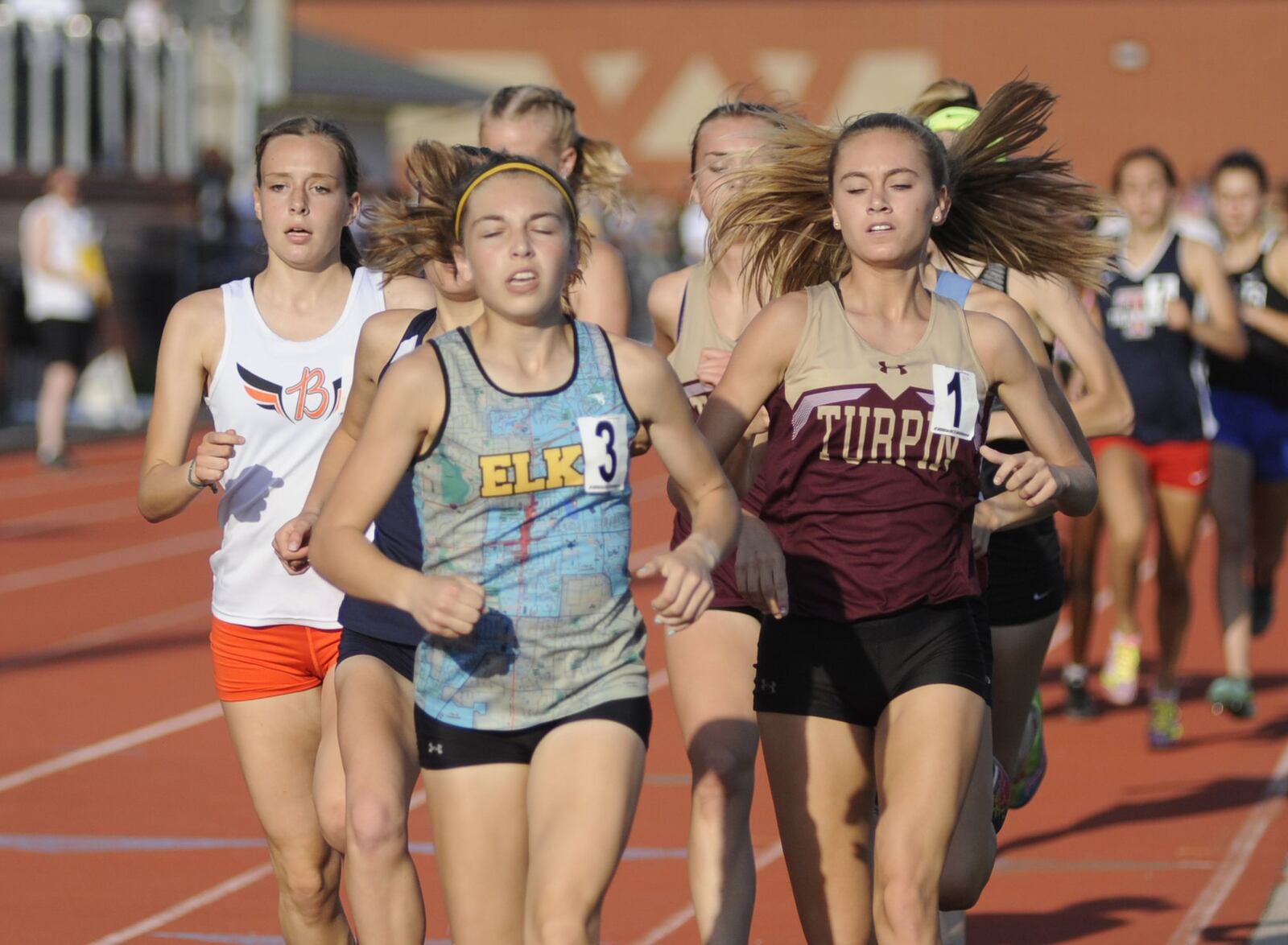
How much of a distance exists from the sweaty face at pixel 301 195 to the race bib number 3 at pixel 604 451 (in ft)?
4.40

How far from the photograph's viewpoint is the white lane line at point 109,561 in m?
13.6

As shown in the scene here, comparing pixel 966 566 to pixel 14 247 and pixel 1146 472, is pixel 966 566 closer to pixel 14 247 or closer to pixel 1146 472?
pixel 1146 472

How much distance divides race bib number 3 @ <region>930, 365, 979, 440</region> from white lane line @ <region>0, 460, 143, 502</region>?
13.5 metres

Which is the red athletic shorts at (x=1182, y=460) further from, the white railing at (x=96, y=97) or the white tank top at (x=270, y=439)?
the white railing at (x=96, y=97)

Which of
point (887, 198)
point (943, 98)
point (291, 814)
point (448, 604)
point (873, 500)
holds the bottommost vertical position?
point (291, 814)

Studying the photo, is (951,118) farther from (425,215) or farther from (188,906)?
(188,906)

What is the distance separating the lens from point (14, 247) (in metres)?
21.6

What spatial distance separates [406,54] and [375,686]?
177ft

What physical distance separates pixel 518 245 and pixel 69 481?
14693 mm

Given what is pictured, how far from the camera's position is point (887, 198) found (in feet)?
15.4

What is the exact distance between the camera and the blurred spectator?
18594mm

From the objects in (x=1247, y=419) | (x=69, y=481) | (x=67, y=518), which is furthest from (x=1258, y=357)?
(x=69, y=481)

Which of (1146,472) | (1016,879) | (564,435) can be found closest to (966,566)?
(564,435)

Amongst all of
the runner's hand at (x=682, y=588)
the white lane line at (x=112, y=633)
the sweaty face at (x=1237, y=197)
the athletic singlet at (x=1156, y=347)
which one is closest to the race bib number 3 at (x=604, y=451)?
the runner's hand at (x=682, y=588)
